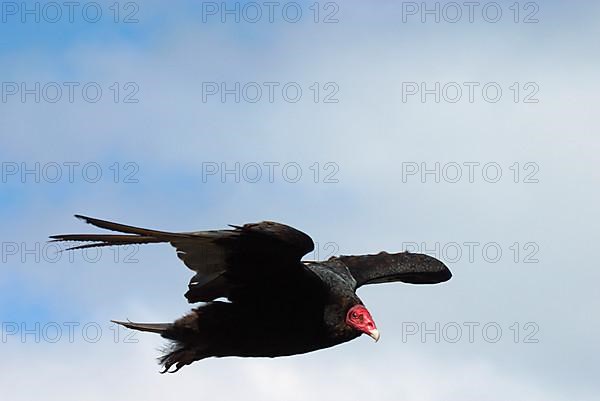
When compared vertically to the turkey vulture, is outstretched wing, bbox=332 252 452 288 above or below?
above

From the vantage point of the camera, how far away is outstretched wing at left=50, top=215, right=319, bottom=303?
10.4 m

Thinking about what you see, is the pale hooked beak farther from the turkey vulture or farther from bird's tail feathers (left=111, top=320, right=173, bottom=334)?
bird's tail feathers (left=111, top=320, right=173, bottom=334)

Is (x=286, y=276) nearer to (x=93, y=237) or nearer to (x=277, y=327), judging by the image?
(x=277, y=327)

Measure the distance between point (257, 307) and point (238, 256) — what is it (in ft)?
1.75

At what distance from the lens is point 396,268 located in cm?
1359

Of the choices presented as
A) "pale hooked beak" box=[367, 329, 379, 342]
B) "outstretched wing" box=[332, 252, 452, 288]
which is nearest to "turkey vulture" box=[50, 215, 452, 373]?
"pale hooked beak" box=[367, 329, 379, 342]

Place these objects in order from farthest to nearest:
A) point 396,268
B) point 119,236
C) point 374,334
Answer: point 396,268 → point 374,334 → point 119,236

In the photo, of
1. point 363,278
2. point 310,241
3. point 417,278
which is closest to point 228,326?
point 310,241

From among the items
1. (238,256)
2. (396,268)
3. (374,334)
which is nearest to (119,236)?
(238,256)

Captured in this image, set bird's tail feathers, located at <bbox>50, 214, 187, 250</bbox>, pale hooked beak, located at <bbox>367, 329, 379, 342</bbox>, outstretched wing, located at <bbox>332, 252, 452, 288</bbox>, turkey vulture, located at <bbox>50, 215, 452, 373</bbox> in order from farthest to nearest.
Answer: outstretched wing, located at <bbox>332, 252, 452, 288</bbox>
pale hooked beak, located at <bbox>367, 329, 379, 342</bbox>
turkey vulture, located at <bbox>50, 215, 452, 373</bbox>
bird's tail feathers, located at <bbox>50, 214, 187, 250</bbox>

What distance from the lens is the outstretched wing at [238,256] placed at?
10367 mm

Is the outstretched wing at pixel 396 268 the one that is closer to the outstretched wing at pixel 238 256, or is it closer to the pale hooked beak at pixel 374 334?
the pale hooked beak at pixel 374 334

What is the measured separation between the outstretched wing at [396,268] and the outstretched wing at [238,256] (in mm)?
1930

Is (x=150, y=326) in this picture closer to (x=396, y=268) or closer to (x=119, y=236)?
(x=119, y=236)
